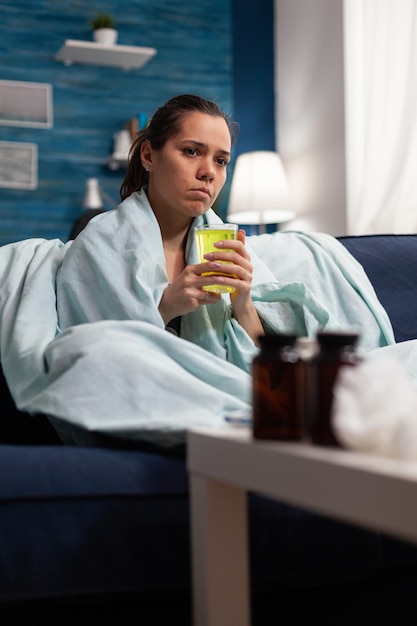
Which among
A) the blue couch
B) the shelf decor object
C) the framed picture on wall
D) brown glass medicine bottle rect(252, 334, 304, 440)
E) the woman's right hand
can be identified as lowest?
the blue couch

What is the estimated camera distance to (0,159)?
4.84 meters

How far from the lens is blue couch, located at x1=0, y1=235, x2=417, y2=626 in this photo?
1.22 meters

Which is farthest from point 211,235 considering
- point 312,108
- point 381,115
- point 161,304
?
point 312,108

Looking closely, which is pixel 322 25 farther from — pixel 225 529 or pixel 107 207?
pixel 225 529

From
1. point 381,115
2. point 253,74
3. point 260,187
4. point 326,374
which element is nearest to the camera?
point 326,374

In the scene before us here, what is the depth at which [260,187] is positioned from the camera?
4637 mm

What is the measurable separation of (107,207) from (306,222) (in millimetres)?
1110

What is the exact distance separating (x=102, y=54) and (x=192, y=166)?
311 cm

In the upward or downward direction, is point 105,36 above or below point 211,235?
above

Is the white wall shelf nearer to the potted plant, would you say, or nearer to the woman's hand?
the potted plant

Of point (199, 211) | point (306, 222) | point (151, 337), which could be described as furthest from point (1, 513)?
point (306, 222)

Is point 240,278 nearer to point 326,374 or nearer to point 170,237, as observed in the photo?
point 170,237

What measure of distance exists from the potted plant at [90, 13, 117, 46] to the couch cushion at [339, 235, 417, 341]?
2.91 m

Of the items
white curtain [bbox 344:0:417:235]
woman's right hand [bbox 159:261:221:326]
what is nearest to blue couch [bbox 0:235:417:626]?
woman's right hand [bbox 159:261:221:326]
